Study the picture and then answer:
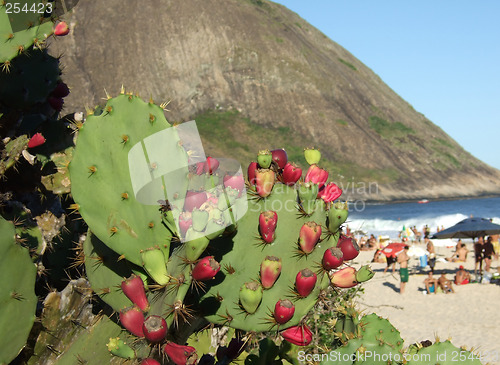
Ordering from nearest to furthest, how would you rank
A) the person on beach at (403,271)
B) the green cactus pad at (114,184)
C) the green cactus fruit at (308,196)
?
the green cactus pad at (114,184)
the green cactus fruit at (308,196)
the person on beach at (403,271)

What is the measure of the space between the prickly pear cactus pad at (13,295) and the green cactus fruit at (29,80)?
179cm

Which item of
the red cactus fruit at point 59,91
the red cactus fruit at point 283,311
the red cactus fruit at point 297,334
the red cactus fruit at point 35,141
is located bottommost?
the red cactus fruit at point 297,334

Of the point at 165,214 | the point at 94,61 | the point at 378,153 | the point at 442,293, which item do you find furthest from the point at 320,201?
the point at 378,153

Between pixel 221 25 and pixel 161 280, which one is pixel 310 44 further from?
pixel 161 280

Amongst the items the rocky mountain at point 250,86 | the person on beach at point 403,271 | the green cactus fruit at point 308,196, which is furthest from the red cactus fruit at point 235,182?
the rocky mountain at point 250,86

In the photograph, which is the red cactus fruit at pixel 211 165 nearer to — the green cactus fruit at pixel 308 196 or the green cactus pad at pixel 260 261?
the green cactus pad at pixel 260 261

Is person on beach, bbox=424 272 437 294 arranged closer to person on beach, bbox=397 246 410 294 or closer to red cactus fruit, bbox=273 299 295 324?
person on beach, bbox=397 246 410 294

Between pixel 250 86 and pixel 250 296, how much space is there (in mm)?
85503

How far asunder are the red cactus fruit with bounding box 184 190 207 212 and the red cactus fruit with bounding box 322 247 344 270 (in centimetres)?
67

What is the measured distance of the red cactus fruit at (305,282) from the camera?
7.96 feet

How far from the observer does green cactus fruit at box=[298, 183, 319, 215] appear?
2.63 m

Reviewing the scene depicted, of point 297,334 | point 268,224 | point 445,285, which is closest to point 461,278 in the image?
point 445,285

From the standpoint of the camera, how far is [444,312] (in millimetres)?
13078

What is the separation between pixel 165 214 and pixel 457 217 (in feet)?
187
